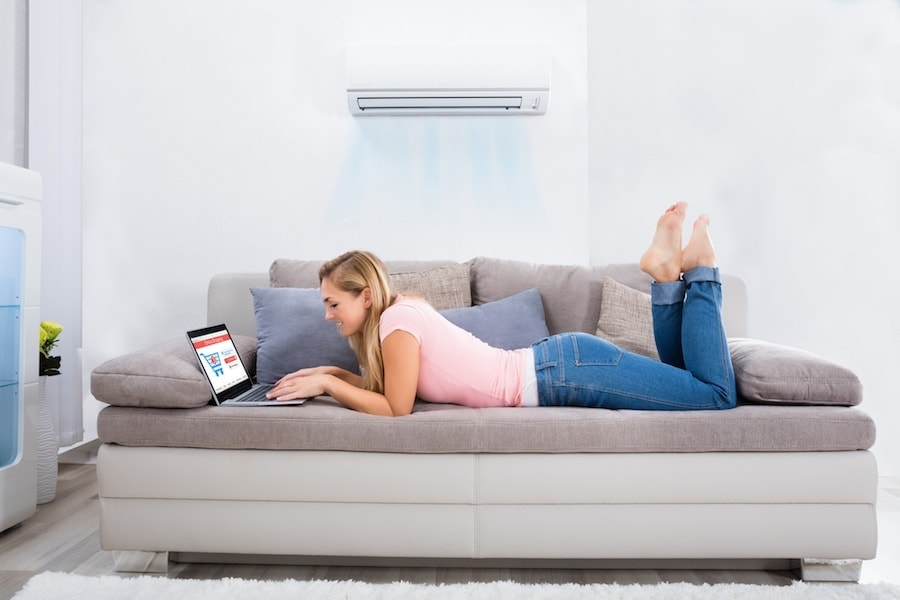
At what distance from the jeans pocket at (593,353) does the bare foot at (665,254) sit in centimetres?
28

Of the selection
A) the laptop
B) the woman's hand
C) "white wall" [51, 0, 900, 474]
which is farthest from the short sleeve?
"white wall" [51, 0, 900, 474]

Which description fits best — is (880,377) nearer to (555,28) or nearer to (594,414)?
(594,414)

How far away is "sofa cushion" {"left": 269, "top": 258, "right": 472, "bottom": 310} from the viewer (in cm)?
255

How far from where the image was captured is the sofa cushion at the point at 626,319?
2434 mm

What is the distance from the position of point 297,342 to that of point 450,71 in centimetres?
144

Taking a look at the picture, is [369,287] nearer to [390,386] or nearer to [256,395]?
[390,386]

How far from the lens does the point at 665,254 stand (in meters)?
2.02

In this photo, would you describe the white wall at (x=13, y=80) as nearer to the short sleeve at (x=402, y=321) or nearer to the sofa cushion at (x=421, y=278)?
the sofa cushion at (x=421, y=278)

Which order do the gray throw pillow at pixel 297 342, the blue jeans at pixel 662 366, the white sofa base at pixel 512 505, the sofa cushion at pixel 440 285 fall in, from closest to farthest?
the white sofa base at pixel 512 505, the blue jeans at pixel 662 366, the gray throw pillow at pixel 297 342, the sofa cushion at pixel 440 285

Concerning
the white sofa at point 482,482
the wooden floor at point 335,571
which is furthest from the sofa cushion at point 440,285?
the wooden floor at point 335,571

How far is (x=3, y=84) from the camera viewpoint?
9.87 feet

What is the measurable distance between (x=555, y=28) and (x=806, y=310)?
5.94ft

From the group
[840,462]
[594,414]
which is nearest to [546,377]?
[594,414]

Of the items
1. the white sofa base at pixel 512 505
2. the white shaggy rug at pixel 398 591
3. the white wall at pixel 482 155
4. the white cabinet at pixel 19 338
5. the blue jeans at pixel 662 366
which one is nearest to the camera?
the white shaggy rug at pixel 398 591
